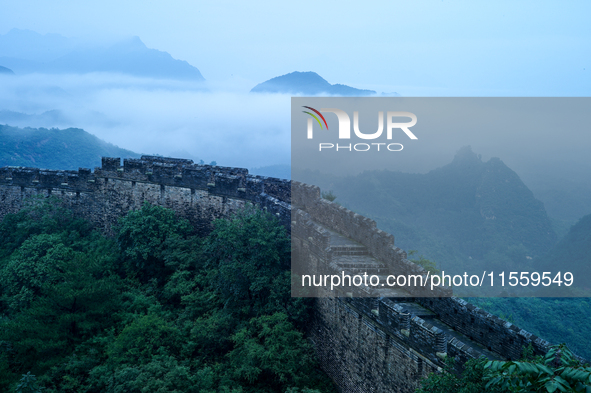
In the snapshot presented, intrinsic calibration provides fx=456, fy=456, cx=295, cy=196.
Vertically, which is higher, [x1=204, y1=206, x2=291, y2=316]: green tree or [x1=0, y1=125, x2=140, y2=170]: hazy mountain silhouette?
[x1=0, y1=125, x2=140, y2=170]: hazy mountain silhouette

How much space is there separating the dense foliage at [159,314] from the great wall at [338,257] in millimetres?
775

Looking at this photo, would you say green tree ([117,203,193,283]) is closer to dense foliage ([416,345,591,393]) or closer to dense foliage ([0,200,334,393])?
dense foliage ([0,200,334,393])

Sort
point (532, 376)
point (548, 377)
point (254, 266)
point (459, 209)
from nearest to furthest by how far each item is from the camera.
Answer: point (548, 377) → point (532, 376) → point (254, 266) → point (459, 209)

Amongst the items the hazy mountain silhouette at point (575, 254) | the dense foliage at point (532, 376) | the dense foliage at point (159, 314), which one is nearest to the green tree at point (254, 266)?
the dense foliage at point (159, 314)

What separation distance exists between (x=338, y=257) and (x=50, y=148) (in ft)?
233

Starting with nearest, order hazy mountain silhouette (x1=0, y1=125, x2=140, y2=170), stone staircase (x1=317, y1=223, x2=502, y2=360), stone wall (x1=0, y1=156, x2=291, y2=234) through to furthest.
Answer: stone staircase (x1=317, y1=223, x2=502, y2=360) < stone wall (x1=0, y1=156, x2=291, y2=234) < hazy mountain silhouette (x1=0, y1=125, x2=140, y2=170)

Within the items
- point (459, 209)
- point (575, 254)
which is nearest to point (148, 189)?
point (575, 254)

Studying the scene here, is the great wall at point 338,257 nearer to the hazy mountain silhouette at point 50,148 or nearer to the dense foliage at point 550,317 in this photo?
the dense foliage at point 550,317

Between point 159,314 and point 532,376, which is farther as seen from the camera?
point 159,314

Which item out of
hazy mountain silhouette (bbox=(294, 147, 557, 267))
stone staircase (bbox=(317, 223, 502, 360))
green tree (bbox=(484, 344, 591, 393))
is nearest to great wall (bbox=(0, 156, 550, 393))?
stone staircase (bbox=(317, 223, 502, 360))

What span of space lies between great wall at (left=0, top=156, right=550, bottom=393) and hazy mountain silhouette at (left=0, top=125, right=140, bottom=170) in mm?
50629

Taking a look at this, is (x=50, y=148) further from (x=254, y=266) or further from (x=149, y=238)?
(x=254, y=266)

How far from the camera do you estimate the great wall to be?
27.8 feet

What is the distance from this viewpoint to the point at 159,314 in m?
13.8
